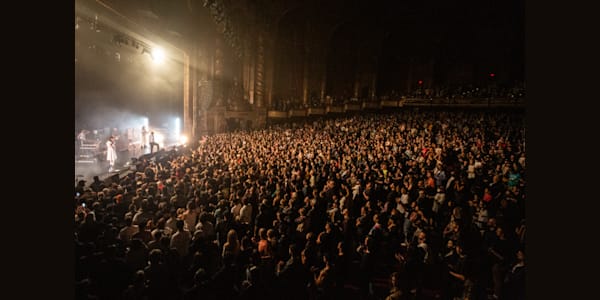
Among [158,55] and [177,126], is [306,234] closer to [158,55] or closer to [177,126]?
[158,55]

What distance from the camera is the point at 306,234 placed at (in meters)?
5.91

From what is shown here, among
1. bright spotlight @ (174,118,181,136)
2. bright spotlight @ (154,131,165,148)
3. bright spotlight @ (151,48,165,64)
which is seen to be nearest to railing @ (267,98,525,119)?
bright spotlight @ (174,118,181,136)

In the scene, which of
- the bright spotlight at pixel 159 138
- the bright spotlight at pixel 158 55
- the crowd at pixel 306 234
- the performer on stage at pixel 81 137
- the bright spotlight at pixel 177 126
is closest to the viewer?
the crowd at pixel 306 234

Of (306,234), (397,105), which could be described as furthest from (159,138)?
(306,234)

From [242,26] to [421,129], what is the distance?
1694 cm

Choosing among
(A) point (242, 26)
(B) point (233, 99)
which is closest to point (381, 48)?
(A) point (242, 26)

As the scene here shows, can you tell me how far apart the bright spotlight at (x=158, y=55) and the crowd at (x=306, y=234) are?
43.8ft

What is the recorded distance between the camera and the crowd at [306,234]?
4426mm

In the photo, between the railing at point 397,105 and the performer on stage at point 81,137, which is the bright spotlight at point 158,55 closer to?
the performer on stage at point 81,137

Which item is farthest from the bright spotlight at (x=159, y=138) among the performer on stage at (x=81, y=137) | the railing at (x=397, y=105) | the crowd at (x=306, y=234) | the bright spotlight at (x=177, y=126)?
the crowd at (x=306, y=234)

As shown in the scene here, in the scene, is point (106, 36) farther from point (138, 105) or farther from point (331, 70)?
point (331, 70)

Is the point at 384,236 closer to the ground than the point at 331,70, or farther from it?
closer to the ground

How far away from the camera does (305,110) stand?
2998 centimetres

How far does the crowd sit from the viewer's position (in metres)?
4.43
